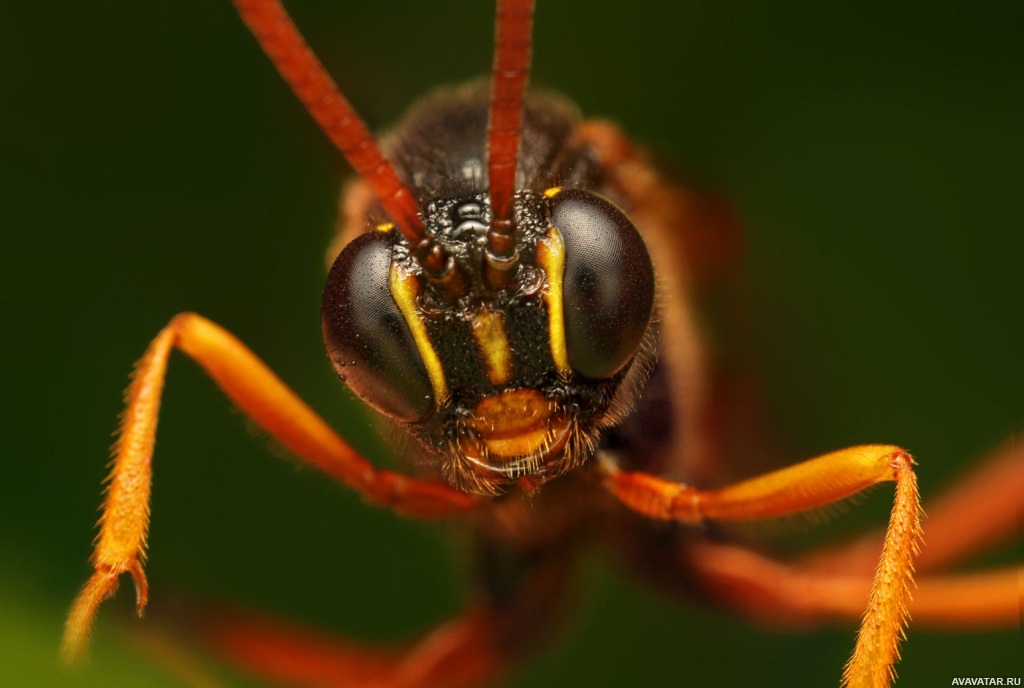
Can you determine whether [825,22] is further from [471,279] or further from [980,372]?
[471,279]

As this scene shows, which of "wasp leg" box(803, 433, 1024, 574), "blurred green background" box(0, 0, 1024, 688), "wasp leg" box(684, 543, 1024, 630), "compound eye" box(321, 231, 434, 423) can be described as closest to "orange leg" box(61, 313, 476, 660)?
"compound eye" box(321, 231, 434, 423)

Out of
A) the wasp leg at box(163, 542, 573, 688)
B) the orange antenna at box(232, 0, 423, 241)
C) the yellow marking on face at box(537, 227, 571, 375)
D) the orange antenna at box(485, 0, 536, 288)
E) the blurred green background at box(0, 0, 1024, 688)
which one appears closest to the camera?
the orange antenna at box(232, 0, 423, 241)

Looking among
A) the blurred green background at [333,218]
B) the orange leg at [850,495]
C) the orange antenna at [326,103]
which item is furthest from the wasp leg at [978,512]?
the orange antenna at [326,103]

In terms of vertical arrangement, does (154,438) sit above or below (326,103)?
below

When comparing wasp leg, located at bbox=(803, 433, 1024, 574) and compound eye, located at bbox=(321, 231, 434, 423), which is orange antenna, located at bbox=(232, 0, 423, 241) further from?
wasp leg, located at bbox=(803, 433, 1024, 574)

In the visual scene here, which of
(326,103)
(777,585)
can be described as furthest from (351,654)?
(326,103)

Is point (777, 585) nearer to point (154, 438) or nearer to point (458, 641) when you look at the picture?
point (458, 641)
